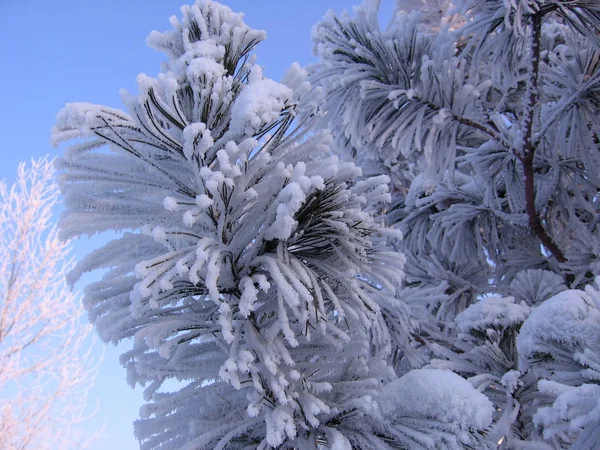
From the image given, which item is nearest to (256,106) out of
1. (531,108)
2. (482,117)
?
(531,108)

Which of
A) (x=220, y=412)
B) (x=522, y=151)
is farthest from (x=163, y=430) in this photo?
(x=522, y=151)

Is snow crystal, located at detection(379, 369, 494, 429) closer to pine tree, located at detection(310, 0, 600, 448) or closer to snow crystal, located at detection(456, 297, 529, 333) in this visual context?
snow crystal, located at detection(456, 297, 529, 333)

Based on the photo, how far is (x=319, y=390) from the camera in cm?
87

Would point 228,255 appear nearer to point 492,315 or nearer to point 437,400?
point 437,400

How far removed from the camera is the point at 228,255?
3.01 feet

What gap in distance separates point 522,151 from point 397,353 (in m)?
1.09

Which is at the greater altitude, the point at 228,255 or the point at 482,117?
the point at 482,117

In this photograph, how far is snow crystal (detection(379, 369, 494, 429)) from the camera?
0.84 m

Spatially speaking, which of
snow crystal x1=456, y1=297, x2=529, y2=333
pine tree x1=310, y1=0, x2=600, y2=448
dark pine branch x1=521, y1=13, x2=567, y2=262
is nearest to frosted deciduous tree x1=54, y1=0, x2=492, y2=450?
snow crystal x1=456, y1=297, x2=529, y2=333

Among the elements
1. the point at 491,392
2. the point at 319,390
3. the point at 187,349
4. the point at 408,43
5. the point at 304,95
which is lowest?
the point at 491,392

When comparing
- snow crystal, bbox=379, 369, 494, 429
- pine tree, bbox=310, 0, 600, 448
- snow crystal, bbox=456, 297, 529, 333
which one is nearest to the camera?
snow crystal, bbox=379, 369, 494, 429

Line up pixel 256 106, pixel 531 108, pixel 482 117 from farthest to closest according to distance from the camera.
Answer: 1. pixel 482 117
2. pixel 531 108
3. pixel 256 106

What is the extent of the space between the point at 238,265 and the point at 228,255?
0.04m

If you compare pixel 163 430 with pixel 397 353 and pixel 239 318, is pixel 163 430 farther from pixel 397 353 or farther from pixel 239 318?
pixel 397 353
